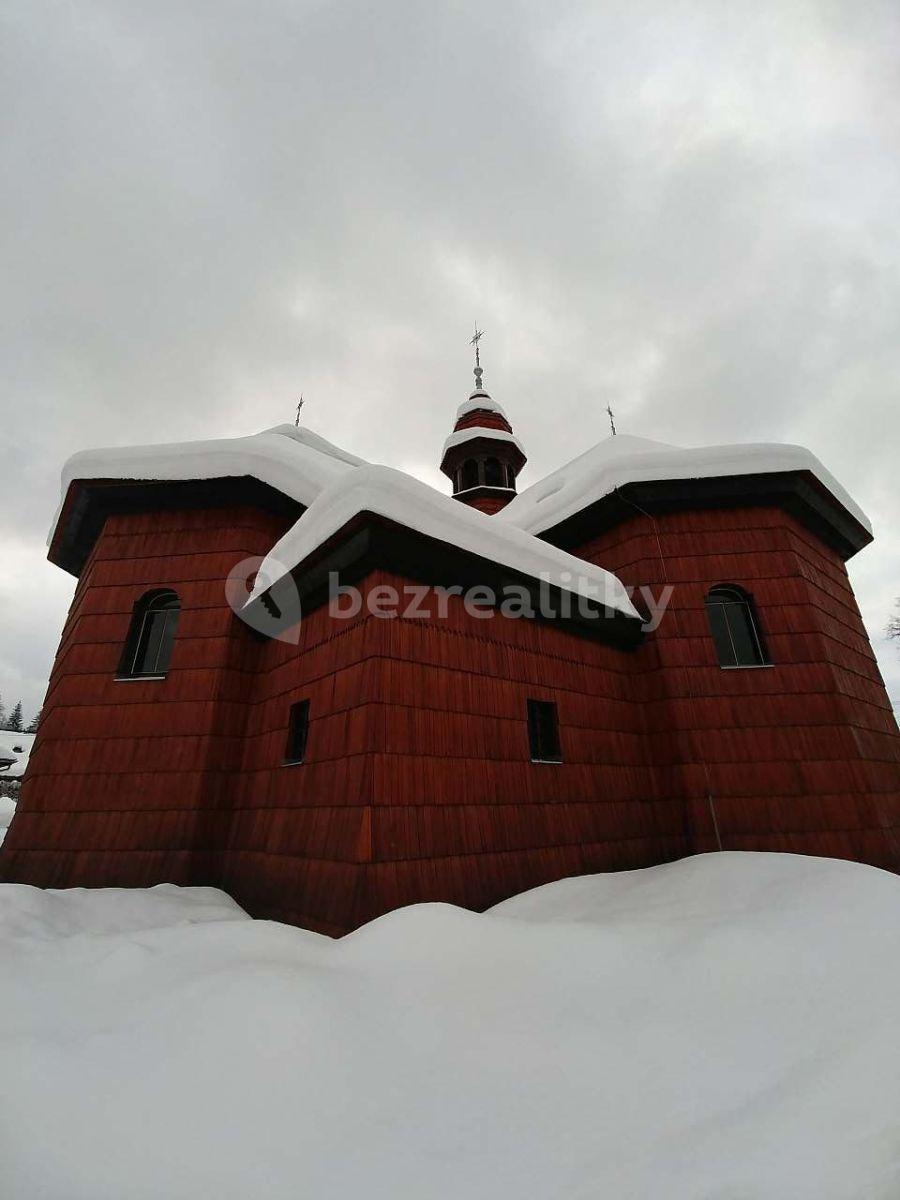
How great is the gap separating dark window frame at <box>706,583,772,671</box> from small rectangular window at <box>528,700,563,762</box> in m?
2.95

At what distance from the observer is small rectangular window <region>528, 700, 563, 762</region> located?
6.23 metres

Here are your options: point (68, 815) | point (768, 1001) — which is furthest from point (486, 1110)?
point (68, 815)

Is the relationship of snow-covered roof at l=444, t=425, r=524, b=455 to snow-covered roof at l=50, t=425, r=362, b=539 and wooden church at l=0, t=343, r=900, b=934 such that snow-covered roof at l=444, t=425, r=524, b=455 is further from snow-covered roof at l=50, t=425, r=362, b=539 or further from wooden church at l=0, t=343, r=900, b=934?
snow-covered roof at l=50, t=425, r=362, b=539

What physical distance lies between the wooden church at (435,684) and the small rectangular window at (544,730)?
43mm

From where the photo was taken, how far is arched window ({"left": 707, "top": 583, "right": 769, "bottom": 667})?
25.6 feet

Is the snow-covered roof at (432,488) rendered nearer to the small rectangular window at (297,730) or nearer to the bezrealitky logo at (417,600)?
the bezrealitky logo at (417,600)

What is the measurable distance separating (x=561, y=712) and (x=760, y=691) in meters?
3.19

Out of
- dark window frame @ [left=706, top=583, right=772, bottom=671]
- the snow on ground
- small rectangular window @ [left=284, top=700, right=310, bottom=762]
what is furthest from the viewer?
dark window frame @ [left=706, top=583, right=772, bottom=671]

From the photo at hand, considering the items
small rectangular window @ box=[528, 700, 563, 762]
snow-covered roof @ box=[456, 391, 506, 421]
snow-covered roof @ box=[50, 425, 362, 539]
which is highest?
snow-covered roof @ box=[456, 391, 506, 421]

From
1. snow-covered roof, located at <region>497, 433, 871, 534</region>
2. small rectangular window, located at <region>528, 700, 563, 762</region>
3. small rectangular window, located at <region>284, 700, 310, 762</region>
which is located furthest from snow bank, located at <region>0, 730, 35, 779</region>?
snow-covered roof, located at <region>497, 433, 871, 534</region>

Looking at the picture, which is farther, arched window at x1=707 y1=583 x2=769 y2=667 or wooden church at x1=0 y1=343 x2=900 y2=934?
arched window at x1=707 y1=583 x2=769 y2=667

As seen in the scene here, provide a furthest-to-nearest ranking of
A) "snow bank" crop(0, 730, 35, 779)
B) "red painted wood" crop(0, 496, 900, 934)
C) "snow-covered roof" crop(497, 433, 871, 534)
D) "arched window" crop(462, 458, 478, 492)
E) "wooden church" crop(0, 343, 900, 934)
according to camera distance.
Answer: "snow bank" crop(0, 730, 35, 779) → "arched window" crop(462, 458, 478, 492) → "snow-covered roof" crop(497, 433, 871, 534) → "wooden church" crop(0, 343, 900, 934) → "red painted wood" crop(0, 496, 900, 934)

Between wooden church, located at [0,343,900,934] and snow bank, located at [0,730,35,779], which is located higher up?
snow bank, located at [0,730,35,779]

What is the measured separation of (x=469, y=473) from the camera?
1692 cm
